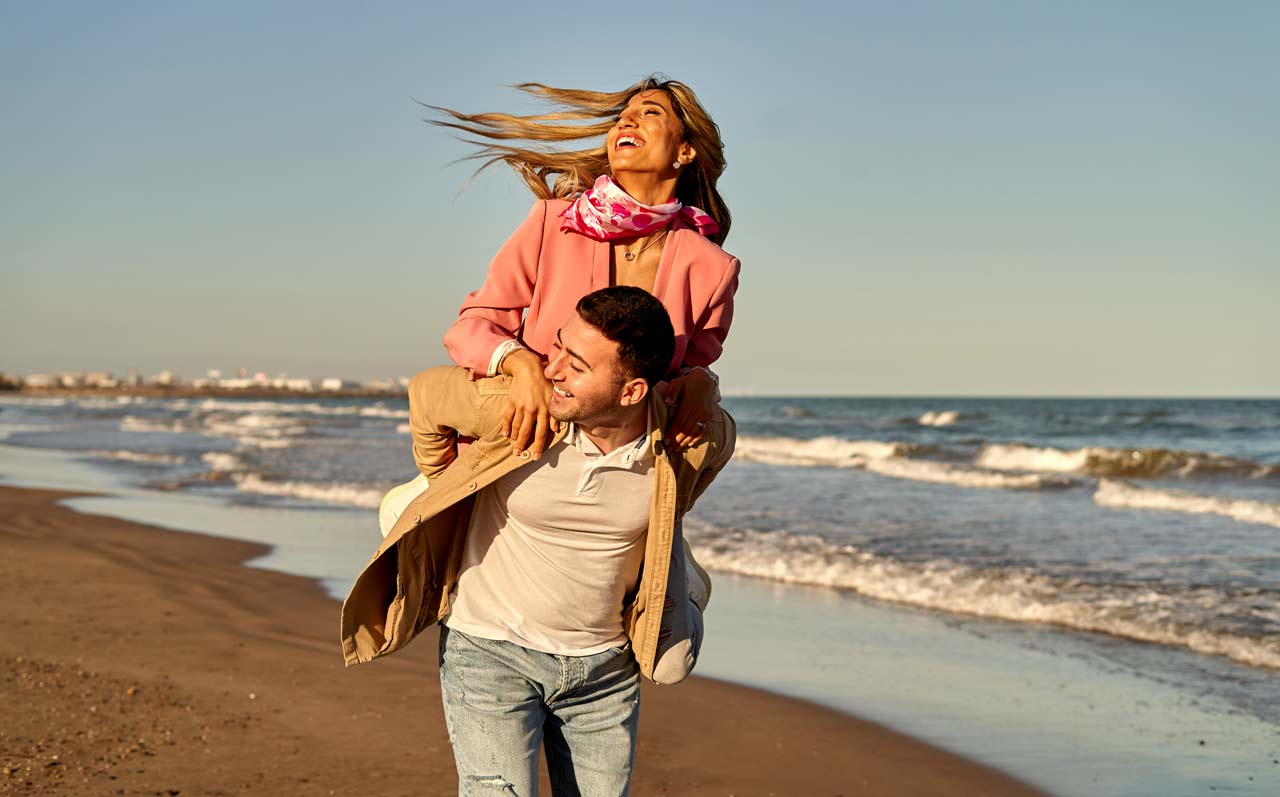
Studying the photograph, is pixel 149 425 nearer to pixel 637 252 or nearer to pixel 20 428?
pixel 20 428

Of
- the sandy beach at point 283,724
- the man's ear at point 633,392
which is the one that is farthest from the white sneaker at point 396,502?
the sandy beach at point 283,724

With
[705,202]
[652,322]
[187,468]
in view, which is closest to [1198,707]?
[705,202]

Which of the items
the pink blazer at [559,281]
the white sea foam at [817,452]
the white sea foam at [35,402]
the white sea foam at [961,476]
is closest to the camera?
the pink blazer at [559,281]

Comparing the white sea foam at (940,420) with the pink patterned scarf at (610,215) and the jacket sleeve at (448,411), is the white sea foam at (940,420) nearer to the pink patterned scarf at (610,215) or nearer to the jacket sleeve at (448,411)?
the pink patterned scarf at (610,215)

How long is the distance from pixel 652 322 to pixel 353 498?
14878 millimetres

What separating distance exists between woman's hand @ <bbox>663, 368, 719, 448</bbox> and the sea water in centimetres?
363

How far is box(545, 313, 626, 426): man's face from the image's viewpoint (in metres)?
2.43

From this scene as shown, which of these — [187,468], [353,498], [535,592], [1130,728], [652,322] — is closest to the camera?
[652,322]

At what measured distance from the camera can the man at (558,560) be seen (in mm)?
2504

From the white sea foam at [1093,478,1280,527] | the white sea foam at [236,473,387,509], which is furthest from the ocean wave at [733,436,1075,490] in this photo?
the white sea foam at [236,473,387,509]

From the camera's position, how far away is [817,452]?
3130 centimetres

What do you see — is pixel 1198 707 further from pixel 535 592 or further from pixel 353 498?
pixel 353 498

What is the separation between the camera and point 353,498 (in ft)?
54.8

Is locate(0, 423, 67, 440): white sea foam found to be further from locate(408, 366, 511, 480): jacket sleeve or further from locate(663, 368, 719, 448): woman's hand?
locate(663, 368, 719, 448): woman's hand
